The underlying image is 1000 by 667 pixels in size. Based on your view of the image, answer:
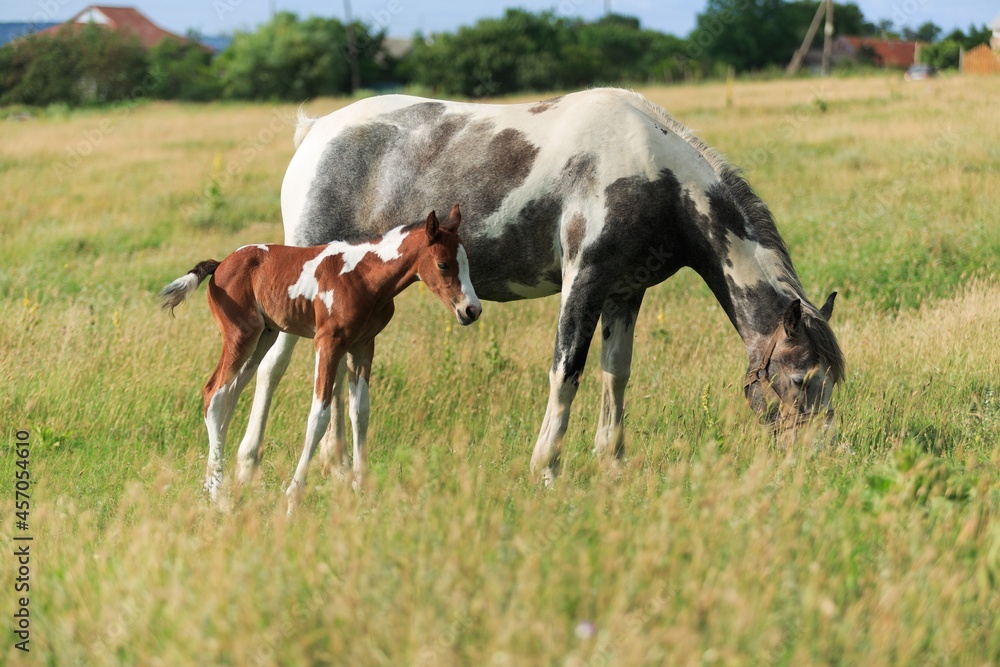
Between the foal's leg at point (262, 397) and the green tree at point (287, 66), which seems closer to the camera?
the foal's leg at point (262, 397)

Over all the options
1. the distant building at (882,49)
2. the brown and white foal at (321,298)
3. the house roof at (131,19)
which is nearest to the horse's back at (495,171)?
the brown and white foal at (321,298)

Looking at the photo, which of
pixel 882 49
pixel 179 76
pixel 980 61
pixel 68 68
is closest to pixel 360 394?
pixel 68 68

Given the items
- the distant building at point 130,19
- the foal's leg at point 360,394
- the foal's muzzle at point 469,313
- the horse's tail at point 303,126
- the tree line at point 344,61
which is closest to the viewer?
the foal's muzzle at point 469,313

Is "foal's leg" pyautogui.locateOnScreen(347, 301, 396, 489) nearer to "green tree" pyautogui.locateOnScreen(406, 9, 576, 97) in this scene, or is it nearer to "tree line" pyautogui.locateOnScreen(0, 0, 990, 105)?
"tree line" pyautogui.locateOnScreen(0, 0, 990, 105)

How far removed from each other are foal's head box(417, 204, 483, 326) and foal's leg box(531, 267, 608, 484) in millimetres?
1091

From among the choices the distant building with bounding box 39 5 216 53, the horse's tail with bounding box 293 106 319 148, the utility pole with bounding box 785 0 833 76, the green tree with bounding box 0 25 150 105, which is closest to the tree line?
the green tree with bounding box 0 25 150 105

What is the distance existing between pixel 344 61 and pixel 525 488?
185ft

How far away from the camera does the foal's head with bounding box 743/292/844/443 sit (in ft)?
16.7

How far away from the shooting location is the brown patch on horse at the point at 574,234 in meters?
5.38

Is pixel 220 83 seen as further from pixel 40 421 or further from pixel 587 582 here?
pixel 587 582

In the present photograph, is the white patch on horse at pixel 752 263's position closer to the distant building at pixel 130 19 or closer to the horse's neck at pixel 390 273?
the horse's neck at pixel 390 273

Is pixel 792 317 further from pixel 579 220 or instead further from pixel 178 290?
pixel 178 290

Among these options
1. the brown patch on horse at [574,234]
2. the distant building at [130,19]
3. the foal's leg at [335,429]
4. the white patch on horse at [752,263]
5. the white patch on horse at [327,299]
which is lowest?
the foal's leg at [335,429]

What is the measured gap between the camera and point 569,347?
546 cm
